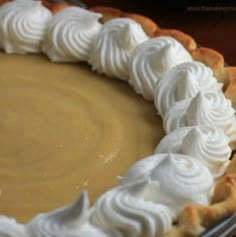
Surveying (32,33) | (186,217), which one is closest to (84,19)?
(32,33)

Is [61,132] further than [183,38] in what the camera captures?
No

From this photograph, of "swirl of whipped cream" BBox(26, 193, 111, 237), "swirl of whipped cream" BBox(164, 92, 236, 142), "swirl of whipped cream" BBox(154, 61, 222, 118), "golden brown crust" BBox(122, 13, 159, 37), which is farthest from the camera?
"golden brown crust" BBox(122, 13, 159, 37)

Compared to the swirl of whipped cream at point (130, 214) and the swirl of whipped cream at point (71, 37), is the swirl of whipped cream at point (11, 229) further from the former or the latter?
the swirl of whipped cream at point (71, 37)

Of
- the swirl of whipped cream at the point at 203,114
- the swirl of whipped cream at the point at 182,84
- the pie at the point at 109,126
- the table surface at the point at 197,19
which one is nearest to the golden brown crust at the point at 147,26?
the pie at the point at 109,126

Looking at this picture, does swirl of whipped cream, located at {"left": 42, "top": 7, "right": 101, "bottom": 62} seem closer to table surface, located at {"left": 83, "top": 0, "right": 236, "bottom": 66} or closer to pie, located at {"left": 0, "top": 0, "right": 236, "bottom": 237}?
pie, located at {"left": 0, "top": 0, "right": 236, "bottom": 237}

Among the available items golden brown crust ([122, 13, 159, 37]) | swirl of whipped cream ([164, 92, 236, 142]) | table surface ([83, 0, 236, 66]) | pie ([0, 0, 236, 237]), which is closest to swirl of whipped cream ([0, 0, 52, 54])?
pie ([0, 0, 236, 237])

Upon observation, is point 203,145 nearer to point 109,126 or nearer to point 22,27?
point 109,126

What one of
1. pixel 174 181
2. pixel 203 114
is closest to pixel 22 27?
pixel 203 114

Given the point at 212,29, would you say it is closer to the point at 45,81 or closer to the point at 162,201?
the point at 45,81
